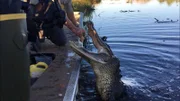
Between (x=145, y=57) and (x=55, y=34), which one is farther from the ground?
(x=55, y=34)

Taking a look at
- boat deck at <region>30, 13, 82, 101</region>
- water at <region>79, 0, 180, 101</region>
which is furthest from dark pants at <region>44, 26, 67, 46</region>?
water at <region>79, 0, 180, 101</region>

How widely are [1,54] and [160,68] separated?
628cm

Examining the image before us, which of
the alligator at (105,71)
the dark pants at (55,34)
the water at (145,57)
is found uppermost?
the dark pants at (55,34)

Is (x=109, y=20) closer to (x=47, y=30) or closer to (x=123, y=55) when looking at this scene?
(x=123, y=55)

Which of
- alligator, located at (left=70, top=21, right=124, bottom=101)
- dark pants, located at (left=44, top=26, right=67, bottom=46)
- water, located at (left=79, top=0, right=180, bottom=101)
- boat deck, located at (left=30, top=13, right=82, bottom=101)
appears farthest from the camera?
dark pants, located at (left=44, top=26, right=67, bottom=46)

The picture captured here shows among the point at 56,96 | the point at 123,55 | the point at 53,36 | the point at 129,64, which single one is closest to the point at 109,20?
the point at 123,55

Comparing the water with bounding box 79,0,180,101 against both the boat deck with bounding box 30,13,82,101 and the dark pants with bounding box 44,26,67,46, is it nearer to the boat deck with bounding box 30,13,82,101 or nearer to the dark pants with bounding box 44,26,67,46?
the boat deck with bounding box 30,13,82,101

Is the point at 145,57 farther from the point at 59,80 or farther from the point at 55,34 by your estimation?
the point at 59,80

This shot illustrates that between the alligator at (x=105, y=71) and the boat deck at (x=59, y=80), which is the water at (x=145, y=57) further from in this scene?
the boat deck at (x=59, y=80)

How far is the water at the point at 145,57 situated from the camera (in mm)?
6309

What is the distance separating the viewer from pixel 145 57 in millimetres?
9320

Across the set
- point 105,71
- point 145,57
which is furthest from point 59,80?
point 145,57

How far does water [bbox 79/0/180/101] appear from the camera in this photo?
631 centimetres

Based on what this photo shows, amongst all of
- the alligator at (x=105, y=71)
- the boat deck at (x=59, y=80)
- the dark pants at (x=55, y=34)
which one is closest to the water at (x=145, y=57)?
the alligator at (x=105, y=71)
